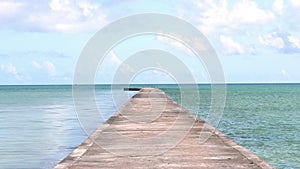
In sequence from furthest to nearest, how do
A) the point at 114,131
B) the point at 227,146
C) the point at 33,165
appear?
1. the point at 114,131
2. the point at 33,165
3. the point at 227,146

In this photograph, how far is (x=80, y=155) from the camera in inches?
421

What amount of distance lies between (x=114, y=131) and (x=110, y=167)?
267 inches

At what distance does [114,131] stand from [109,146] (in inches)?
146

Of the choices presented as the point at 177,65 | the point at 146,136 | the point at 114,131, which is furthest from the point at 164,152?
the point at 177,65

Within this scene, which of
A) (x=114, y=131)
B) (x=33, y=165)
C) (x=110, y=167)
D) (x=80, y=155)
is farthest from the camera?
(x=114, y=131)

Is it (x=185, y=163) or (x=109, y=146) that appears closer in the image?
(x=185, y=163)

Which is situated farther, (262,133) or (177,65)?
(262,133)

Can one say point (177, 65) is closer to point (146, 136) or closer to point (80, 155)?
point (146, 136)

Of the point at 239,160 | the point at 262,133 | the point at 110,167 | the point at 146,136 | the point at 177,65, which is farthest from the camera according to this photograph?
the point at 262,133

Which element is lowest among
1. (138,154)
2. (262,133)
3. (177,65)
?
(262,133)

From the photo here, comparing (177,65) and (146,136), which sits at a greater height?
(177,65)

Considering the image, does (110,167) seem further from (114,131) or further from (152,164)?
(114,131)

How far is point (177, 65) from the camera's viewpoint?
671 inches

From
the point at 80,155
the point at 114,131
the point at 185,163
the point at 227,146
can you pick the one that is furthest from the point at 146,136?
the point at 185,163
